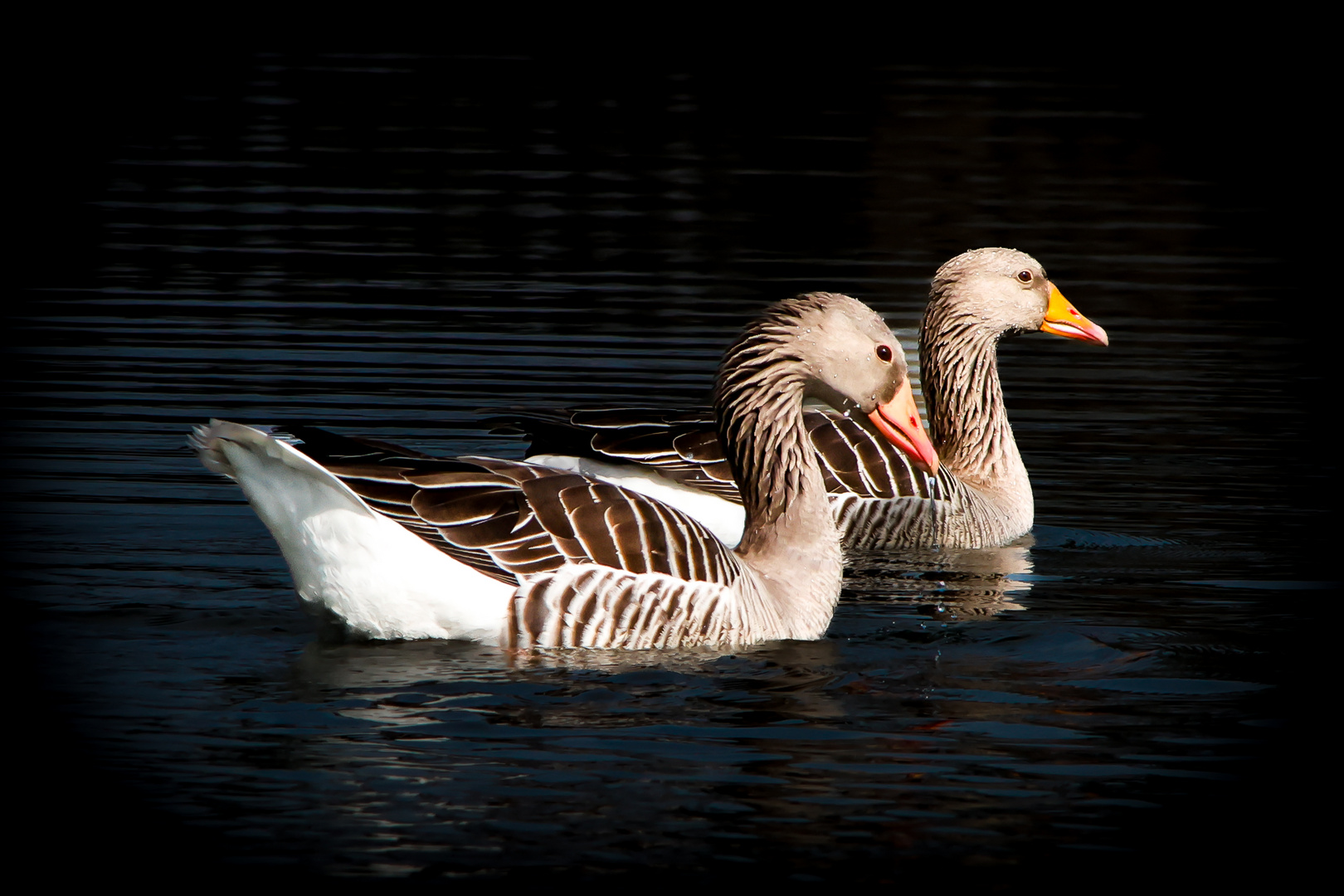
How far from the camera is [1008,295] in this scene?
13.2 m

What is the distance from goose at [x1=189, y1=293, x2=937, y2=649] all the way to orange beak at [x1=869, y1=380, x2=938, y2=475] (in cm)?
1

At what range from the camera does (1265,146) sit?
109ft

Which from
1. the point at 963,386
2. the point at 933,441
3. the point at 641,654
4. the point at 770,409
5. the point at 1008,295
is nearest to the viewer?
the point at 641,654

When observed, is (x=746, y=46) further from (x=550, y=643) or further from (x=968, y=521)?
(x=550, y=643)

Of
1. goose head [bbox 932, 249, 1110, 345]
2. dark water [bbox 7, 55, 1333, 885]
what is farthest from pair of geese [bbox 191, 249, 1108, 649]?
goose head [bbox 932, 249, 1110, 345]

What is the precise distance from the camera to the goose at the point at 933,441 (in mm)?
11641

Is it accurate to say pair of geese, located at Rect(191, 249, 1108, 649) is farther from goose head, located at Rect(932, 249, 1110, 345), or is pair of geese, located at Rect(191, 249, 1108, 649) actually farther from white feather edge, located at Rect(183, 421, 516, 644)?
goose head, located at Rect(932, 249, 1110, 345)

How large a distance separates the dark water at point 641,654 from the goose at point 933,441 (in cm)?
36

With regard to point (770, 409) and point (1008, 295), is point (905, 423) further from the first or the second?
point (1008, 295)

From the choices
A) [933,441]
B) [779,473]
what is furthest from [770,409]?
[933,441]

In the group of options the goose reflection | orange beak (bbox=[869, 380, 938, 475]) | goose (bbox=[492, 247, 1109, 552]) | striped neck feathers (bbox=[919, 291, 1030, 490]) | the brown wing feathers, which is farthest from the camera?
striped neck feathers (bbox=[919, 291, 1030, 490])

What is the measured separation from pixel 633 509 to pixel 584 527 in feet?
0.95

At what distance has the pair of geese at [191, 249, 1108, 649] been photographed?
329 inches

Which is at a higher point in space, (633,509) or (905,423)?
(905,423)
